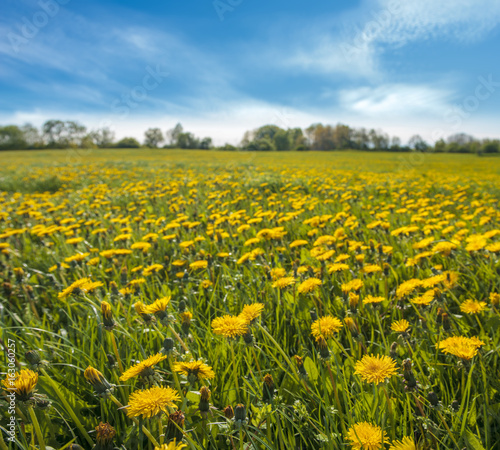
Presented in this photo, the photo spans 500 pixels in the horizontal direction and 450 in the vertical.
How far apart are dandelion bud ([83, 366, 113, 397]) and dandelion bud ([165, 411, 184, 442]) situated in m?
0.27

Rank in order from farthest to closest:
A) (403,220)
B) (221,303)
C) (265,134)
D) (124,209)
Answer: (265,134) → (124,209) → (403,220) → (221,303)

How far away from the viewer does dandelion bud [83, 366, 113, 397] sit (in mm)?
878

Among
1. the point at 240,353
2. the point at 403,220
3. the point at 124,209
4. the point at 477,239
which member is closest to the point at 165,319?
the point at 240,353

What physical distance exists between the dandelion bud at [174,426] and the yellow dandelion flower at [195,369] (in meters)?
0.13

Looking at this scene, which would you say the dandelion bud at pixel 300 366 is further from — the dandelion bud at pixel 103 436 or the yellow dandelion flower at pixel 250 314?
the dandelion bud at pixel 103 436

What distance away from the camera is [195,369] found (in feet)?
2.93

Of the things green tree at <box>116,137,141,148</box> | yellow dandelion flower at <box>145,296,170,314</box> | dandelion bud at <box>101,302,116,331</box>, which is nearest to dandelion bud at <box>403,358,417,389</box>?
yellow dandelion flower at <box>145,296,170,314</box>

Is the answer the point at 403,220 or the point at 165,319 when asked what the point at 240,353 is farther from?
the point at 403,220

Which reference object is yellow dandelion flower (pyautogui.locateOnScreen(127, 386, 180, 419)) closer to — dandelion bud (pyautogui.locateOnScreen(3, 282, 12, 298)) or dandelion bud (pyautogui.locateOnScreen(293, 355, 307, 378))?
dandelion bud (pyautogui.locateOnScreen(293, 355, 307, 378))

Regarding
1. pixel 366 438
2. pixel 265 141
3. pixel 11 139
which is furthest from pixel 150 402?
pixel 11 139

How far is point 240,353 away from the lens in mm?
1289

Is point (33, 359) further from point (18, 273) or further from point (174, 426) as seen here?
point (18, 273)

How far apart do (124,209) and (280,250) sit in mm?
3480

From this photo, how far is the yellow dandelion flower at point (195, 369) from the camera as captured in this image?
34.5 inches
